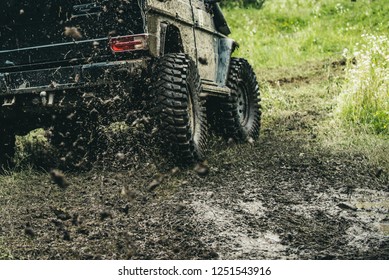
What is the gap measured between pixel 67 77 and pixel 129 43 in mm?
576

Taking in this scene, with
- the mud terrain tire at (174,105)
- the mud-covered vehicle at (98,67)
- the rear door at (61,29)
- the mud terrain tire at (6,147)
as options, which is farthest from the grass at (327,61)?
the mud terrain tire at (6,147)

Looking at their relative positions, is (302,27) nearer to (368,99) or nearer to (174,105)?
(368,99)

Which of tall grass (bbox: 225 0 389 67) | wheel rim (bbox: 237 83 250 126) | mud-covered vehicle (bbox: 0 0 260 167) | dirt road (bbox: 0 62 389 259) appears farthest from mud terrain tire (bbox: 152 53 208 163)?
tall grass (bbox: 225 0 389 67)

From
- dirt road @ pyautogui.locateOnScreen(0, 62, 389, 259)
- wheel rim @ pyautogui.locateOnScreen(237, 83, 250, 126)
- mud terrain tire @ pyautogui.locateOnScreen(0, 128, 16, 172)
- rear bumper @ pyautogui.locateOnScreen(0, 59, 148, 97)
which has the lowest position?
dirt road @ pyautogui.locateOnScreen(0, 62, 389, 259)

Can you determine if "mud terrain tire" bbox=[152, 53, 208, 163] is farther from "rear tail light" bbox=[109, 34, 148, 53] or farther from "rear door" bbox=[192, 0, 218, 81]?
"rear door" bbox=[192, 0, 218, 81]

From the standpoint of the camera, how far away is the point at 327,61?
1201 cm

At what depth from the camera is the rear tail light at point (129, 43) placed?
4.73m

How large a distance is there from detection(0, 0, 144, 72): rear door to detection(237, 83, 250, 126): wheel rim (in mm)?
2805

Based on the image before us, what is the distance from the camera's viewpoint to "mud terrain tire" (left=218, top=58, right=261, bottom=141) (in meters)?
6.84

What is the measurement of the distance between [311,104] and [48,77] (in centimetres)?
526

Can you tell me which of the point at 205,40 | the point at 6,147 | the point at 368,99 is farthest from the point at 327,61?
the point at 6,147

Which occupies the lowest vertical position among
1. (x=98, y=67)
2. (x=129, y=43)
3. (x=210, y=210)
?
(x=210, y=210)

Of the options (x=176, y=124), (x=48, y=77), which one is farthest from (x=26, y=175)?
(x=176, y=124)

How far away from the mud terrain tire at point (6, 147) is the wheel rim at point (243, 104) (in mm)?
2721
